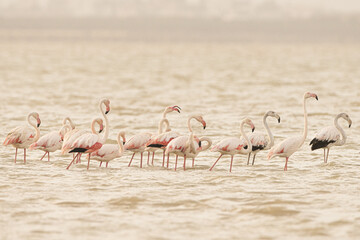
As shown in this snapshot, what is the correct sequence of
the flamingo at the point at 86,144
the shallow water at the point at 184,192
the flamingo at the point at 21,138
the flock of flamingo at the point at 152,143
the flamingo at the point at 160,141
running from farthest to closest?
the flamingo at the point at 21,138 → the flamingo at the point at 160,141 → the flock of flamingo at the point at 152,143 → the flamingo at the point at 86,144 → the shallow water at the point at 184,192

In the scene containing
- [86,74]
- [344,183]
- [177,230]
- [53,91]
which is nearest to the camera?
[177,230]

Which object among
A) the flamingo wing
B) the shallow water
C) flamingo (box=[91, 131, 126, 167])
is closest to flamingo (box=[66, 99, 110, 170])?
flamingo (box=[91, 131, 126, 167])

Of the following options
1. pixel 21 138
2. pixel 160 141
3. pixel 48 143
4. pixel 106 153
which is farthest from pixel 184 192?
pixel 21 138

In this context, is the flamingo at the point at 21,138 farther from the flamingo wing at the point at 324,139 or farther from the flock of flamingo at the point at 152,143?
the flamingo wing at the point at 324,139

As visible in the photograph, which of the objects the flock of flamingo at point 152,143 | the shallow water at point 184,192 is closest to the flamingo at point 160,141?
the flock of flamingo at point 152,143

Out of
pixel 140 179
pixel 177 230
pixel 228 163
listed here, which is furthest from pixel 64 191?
pixel 228 163

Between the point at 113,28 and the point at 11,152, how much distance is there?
409 ft

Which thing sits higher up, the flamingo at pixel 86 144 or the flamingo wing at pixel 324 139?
the flamingo wing at pixel 324 139

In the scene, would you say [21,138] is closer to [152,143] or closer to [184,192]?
[152,143]

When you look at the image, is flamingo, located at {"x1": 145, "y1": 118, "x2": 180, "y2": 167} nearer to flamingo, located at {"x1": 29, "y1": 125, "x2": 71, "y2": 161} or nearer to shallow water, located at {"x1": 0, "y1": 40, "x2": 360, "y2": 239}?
shallow water, located at {"x1": 0, "y1": 40, "x2": 360, "y2": 239}

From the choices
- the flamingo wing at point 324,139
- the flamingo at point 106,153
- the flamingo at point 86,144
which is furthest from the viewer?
the flamingo wing at point 324,139

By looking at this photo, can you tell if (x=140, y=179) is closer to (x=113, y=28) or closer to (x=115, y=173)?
(x=115, y=173)

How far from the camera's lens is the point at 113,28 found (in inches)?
5369

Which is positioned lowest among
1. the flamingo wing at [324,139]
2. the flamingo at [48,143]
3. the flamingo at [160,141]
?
the flamingo at [48,143]
